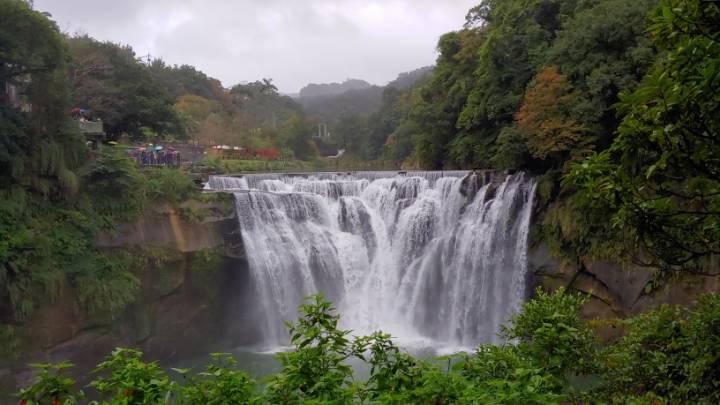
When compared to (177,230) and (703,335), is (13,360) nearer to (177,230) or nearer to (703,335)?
(177,230)

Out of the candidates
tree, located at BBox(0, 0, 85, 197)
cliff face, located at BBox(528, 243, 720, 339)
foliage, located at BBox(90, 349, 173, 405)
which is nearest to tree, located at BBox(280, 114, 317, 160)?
tree, located at BBox(0, 0, 85, 197)

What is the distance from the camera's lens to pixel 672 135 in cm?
331

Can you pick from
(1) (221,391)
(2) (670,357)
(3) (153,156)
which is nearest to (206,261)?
(3) (153,156)

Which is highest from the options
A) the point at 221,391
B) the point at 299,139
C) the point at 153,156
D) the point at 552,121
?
the point at 299,139

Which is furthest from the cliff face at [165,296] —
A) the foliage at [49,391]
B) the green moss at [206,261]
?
the foliage at [49,391]

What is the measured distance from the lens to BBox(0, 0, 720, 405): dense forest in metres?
3.37

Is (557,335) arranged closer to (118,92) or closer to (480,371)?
(480,371)

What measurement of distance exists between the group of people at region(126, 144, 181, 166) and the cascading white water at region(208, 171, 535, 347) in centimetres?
451

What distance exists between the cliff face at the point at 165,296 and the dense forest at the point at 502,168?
0.38 metres

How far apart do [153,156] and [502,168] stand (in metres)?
12.2

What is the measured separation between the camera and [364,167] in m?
34.1

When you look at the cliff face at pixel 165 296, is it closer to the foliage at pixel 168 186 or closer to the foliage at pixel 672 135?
the foliage at pixel 168 186

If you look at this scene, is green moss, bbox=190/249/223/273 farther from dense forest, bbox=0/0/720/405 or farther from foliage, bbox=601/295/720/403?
foliage, bbox=601/295/720/403

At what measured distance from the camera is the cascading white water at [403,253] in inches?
594
